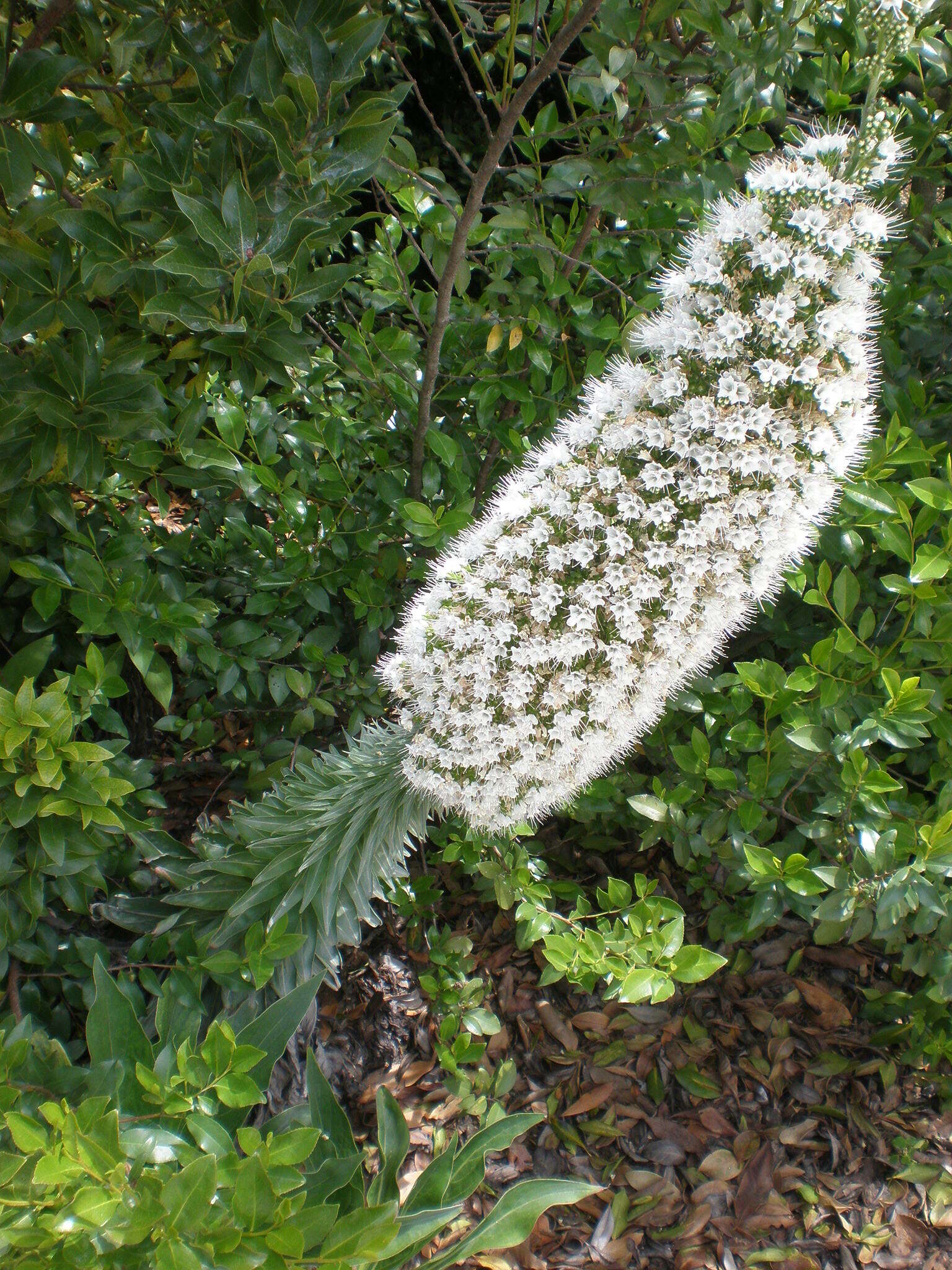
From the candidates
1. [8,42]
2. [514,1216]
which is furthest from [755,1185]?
[8,42]

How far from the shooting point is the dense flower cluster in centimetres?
147

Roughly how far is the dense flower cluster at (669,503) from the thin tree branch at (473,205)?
50 cm

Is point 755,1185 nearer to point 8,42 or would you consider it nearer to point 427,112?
point 427,112

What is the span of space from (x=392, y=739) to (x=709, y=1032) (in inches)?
65.5

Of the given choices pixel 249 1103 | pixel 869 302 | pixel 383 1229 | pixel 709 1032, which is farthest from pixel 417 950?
pixel 869 302

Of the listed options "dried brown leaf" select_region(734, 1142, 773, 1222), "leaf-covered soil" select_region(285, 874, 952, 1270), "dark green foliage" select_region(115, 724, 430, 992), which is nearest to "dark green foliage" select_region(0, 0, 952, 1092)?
"dark green foliage" select_region(115, 724, 430, 992)

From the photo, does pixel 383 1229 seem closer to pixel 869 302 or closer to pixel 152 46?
pixel 869 302

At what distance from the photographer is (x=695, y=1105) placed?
271 cm

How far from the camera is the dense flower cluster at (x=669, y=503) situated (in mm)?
1475

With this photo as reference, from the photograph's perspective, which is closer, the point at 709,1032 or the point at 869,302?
the point at 869,302

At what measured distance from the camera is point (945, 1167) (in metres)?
2.48

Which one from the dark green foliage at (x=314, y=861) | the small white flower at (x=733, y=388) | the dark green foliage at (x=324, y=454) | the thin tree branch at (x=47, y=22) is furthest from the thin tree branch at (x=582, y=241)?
the dark green foliage at (x=314, y=861)

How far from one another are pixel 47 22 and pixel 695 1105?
337 cm

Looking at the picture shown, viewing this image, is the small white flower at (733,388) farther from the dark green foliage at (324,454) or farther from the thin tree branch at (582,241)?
the thin tree branch at (582,241)
